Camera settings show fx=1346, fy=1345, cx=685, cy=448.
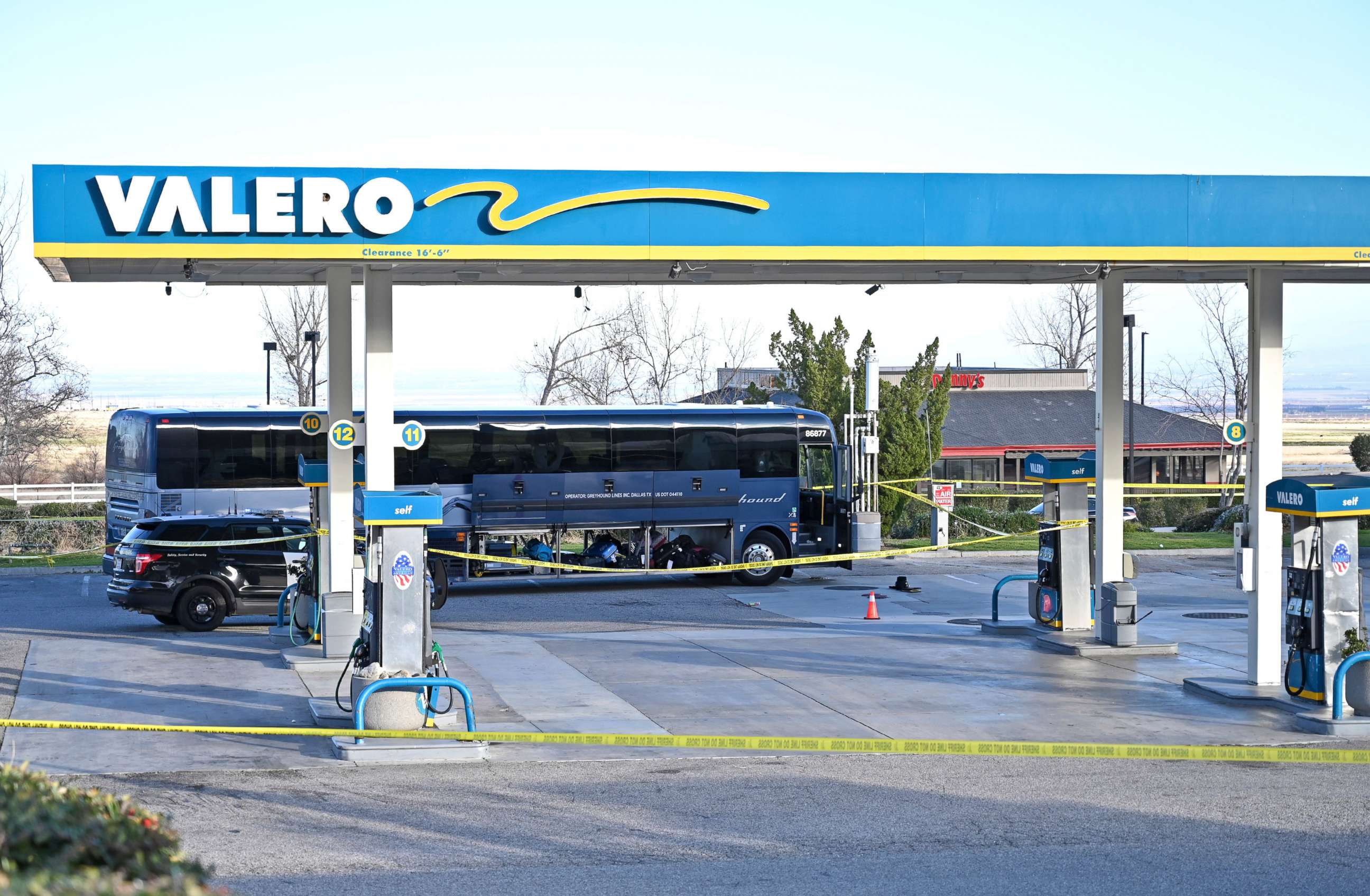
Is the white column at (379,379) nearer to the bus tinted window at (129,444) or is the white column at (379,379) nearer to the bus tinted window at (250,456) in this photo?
the bus tinted window at (250,456)

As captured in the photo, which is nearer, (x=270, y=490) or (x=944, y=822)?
(x=944, y=822)

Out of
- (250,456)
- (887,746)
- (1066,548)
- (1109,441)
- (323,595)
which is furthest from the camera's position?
(250,456)

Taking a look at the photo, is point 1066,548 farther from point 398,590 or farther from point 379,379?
point 398,590

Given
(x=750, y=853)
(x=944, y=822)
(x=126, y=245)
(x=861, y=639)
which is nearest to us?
(x=750, y=853)

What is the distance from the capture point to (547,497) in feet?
80.4

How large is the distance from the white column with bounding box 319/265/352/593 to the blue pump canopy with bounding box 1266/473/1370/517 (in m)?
9.59

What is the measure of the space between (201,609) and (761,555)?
1048cm

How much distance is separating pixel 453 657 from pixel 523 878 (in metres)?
8.61

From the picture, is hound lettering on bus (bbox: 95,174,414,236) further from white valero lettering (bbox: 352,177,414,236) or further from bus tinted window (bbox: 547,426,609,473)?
bus tinted window (bbox: 547,426,609,473)

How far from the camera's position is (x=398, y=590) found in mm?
11508

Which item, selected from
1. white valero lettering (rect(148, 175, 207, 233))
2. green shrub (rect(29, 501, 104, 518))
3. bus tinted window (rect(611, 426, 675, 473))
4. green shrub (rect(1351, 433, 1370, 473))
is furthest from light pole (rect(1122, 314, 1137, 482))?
green shrub (rect(29, 501, 104, 518))

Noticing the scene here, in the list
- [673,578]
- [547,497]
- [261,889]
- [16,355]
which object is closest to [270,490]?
[547,497]

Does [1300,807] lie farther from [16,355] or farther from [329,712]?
[16,355]

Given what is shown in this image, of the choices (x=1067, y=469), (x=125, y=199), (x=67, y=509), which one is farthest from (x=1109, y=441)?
(x=67, y=509)
